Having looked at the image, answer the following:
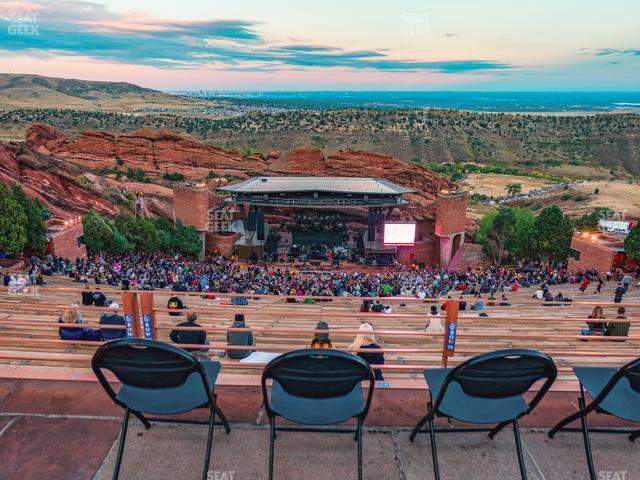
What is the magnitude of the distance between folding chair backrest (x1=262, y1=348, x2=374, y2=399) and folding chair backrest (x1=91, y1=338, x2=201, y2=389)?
50cm

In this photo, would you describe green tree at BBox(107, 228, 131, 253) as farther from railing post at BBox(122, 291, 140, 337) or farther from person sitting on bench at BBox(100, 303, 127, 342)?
railing post at BBox(122, 291, 140, 337)

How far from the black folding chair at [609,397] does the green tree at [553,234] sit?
3708cm

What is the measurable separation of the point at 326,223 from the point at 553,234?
840 inches

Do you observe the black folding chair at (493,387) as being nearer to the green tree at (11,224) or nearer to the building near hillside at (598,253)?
the green tree at (11,224)

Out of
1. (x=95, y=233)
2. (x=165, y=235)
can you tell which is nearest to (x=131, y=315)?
(x=95, y=233)

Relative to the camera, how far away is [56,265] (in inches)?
847

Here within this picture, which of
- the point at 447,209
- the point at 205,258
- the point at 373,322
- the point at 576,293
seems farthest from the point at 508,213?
the point at 373,322

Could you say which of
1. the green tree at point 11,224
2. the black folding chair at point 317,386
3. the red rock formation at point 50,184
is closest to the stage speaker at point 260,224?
the red rock formation at point 50,184

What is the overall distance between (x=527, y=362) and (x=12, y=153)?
42547 mm

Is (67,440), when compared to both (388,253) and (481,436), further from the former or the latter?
(388,253)

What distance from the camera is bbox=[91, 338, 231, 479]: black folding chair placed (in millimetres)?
2438

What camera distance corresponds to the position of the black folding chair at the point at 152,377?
2438 millimetres

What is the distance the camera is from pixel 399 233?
38.3 metres

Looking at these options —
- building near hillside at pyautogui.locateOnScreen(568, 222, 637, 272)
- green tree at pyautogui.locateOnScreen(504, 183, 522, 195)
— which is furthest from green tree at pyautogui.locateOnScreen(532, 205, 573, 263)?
green tree at pyautogui.locateOnScreen(504, 183, 522, 195)
